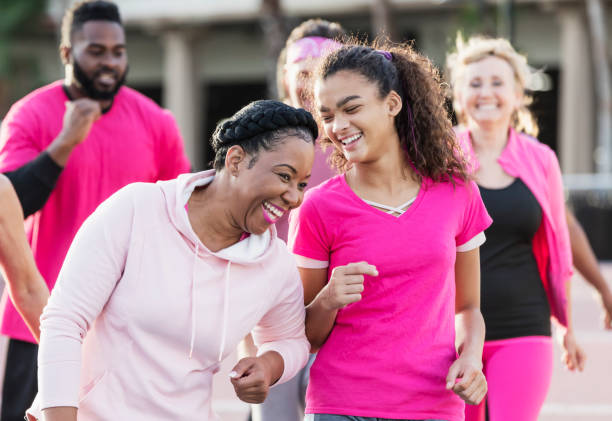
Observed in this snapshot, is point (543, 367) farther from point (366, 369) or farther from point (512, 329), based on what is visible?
point (366, 369)

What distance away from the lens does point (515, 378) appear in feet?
13.0

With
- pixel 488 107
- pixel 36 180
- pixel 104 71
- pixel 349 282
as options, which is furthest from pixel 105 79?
pixel 349 282

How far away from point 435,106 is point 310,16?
21719 mm

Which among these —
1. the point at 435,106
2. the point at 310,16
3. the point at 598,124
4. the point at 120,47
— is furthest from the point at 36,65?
the point at 435,106

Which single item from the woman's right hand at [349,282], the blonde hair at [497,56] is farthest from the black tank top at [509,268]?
the woman's right hand at [349,282]

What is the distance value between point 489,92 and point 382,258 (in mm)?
1641

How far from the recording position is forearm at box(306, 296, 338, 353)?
119 inches

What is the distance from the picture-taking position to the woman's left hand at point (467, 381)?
2.98 metres

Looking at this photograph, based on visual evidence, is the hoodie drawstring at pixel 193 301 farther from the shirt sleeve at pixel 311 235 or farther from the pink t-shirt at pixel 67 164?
the pink t-shirt at pixel 67 164

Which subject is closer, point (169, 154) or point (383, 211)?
point (383, 211)

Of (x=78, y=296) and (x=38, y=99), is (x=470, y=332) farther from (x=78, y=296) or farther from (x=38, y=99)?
(x=38, y=99)

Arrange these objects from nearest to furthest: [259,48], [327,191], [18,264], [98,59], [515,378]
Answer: [327,191] → [18,264] → [515,378] → [98,59] → [259,48]

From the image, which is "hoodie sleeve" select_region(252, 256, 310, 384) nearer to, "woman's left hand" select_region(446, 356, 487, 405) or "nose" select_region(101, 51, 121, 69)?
→ "woman's left hand" select_region(446, 356, 487, 405)

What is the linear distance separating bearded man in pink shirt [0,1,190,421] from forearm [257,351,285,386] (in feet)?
5.08
